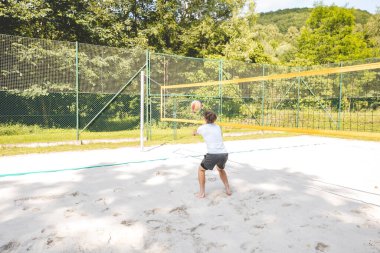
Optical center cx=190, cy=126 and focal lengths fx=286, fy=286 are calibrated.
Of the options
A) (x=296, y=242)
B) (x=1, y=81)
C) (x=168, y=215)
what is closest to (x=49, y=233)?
(x=168, y=215)

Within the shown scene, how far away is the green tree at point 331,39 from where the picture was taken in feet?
82.5

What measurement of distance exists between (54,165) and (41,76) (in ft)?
12.5

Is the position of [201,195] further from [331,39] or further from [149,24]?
[331,39]

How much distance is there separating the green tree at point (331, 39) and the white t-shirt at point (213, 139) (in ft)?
77.4

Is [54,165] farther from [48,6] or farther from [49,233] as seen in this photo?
[48,6]

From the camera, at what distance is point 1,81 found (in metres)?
7.59

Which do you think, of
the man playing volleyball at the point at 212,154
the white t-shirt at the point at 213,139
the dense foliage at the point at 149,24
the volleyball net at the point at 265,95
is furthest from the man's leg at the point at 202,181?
the dense foliage at the point at 149,24

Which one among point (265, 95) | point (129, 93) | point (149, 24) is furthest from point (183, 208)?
point (149, 24)

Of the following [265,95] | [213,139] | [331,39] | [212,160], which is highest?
[331,39]

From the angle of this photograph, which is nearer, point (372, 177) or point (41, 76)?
point (372, 177)

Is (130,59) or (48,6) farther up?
(48,6)

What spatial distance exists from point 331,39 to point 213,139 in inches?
1063

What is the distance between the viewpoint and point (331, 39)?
85.4 feet

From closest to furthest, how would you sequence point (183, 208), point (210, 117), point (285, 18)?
point (183, 208)
point (210, 117)
point (285, 18)
